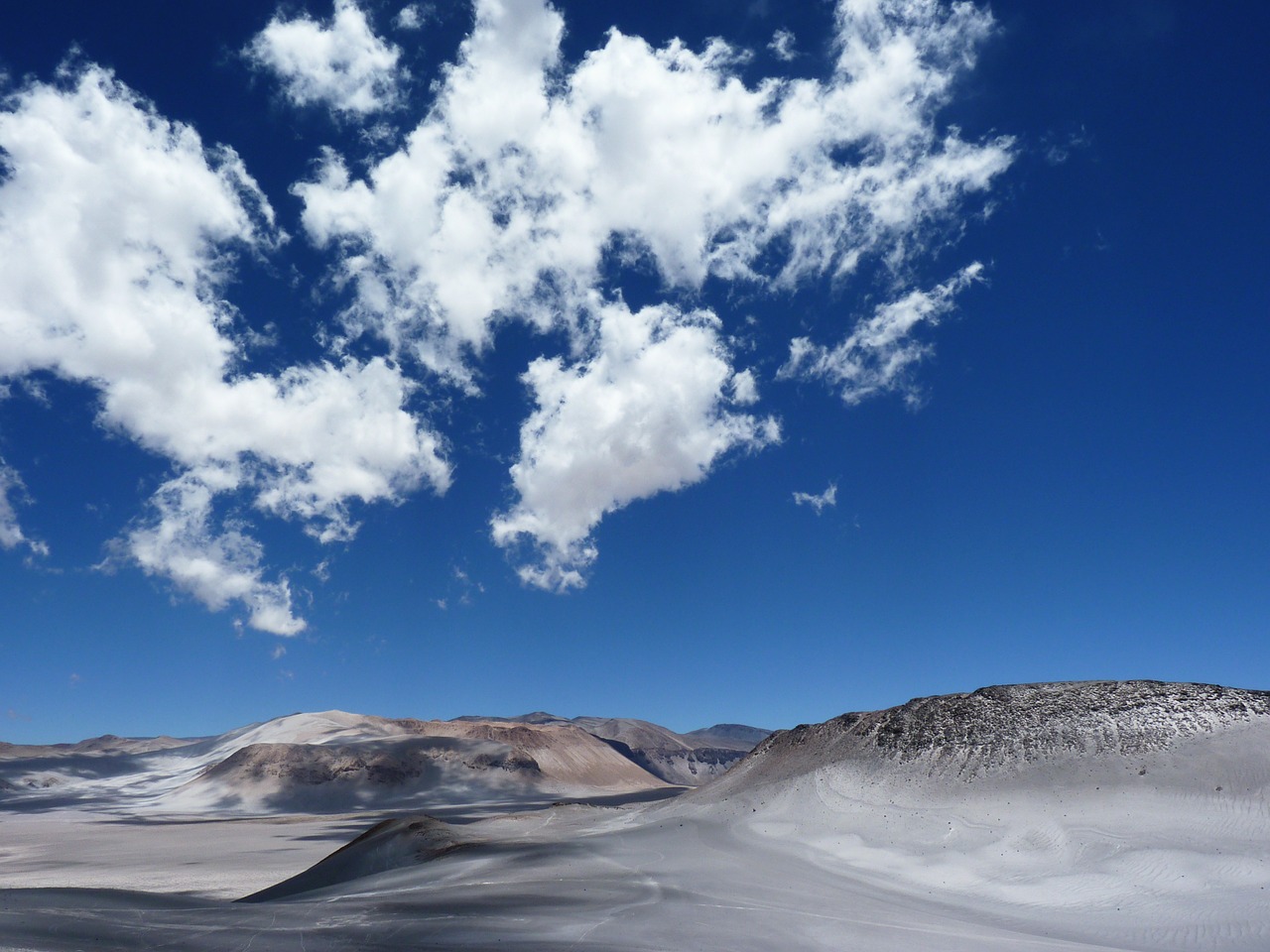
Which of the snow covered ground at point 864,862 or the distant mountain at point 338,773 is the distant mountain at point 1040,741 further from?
the distant mountain at point 338,773

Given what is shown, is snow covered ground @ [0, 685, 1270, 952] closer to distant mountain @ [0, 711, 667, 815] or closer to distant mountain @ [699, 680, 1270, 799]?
→ distant mountain @ [699, 680, 1270, 799]

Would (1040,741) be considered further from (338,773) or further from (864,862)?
(338,773)

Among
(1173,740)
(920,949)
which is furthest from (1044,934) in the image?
(1173,740)

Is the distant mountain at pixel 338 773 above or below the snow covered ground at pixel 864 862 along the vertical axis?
above

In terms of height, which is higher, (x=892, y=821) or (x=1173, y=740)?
(x=1173, y=740)

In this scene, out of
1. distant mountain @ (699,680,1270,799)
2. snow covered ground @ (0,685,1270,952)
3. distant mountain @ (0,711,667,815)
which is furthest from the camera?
distant mountain @ (0,711,667,815)

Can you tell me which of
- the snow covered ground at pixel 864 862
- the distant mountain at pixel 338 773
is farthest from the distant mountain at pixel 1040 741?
the distant mountain at pixel 338 773

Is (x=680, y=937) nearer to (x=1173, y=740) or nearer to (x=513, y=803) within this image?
(x=1173, y=740)

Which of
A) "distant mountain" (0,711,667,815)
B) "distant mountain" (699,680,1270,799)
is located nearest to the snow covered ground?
"distant mountain" (699,680,1270,799)

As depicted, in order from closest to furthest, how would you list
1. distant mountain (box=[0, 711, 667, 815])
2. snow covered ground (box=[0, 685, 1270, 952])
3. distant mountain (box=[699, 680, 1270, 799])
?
1. snow covered ground (box=[0, 685, 1270, 952])
2. distant mountain (box=[699, 680, 1270, 799])
3. distant mountain (box=[0, 711, 667, 815])

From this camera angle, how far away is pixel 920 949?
14.7 m

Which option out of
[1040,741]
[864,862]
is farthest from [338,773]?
[1040,741]

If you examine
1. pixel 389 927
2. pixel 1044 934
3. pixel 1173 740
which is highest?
pixel 1173 740

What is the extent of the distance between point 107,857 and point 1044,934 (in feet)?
186
